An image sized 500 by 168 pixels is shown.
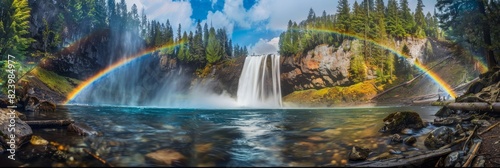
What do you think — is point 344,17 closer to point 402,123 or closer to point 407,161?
point 402,123

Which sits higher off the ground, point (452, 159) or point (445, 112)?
point (445, 112)

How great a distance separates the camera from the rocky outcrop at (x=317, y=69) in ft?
195

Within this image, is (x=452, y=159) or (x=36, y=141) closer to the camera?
(x=452, y=159)

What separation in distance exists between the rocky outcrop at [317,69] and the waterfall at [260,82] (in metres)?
2.22

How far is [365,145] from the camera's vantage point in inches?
350

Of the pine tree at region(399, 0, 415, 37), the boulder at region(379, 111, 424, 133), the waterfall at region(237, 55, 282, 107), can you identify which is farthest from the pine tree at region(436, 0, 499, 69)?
the pine tree at region(399, 0, 415, 37)

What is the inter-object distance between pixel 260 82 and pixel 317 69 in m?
13.5

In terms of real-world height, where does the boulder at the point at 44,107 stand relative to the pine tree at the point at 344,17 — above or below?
below

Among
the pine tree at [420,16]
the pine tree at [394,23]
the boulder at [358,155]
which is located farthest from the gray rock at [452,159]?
the pine tree at [420,16]

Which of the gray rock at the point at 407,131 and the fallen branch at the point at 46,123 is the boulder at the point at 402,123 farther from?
the fallen branch at the point at 46,123

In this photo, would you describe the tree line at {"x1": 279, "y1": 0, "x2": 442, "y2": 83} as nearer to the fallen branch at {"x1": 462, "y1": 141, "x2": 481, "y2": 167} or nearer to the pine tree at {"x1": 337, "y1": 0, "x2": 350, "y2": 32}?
the pine tree at {"x1": 337, "y1": 0, "x2": 350, "y2": 32}

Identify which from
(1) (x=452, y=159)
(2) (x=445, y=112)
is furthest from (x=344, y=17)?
(1) (x=452, y=159)

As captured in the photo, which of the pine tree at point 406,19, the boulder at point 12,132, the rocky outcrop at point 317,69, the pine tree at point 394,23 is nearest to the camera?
the boulder at point 12,132

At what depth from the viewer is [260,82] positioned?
208ft
